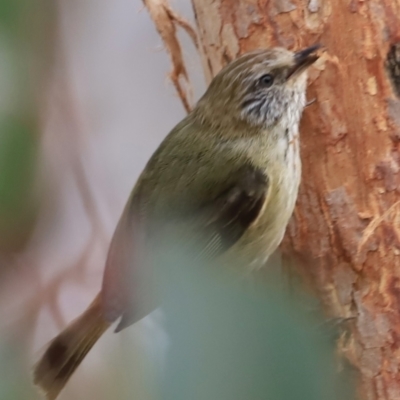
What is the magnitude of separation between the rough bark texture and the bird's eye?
156 mm

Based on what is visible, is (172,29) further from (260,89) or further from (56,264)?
(56,264)

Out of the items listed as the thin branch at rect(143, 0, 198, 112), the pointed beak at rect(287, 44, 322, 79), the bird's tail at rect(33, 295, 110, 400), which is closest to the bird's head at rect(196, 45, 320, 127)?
the pointed beak at rect(287, 44, 322, 79)

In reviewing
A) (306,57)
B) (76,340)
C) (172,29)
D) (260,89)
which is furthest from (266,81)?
(76,340)

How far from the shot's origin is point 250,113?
1423mm

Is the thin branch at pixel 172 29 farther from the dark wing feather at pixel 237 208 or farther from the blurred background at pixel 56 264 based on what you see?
the blurred background at pixel 56 264

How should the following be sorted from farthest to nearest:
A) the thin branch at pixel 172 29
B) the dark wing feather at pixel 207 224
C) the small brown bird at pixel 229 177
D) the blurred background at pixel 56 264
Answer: the thin branch at pixel 172 29 < the small brown bird at pixel 229 177 < the dark wing feather at pixel 207 224 < the blurred background at pixel 56 264

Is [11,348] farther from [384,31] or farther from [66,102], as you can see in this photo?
[384,31]

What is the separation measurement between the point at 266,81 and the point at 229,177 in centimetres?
26

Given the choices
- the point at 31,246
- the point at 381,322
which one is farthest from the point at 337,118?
the point at 31,246

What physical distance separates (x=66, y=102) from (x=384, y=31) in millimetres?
840

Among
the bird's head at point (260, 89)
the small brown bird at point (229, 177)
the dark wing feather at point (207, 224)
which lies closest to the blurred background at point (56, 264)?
the dark wing feather at point (207, 224)

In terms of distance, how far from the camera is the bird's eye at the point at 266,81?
1367 millimetres

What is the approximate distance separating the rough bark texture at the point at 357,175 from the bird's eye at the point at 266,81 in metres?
0.16

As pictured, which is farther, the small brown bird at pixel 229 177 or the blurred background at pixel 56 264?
the small brown bird at pixel 229 177
